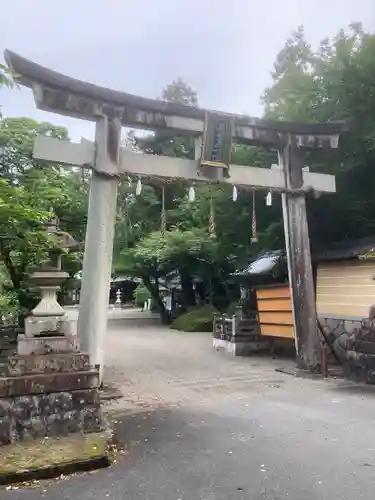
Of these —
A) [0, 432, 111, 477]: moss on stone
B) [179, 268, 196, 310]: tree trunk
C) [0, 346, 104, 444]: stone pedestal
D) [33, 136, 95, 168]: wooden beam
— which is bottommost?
[0, 432, 111, 477]: moss on stone

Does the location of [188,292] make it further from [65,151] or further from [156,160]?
[65,151]

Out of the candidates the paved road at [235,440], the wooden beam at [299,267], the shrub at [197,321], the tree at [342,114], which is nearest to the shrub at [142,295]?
the shrub at [197,321]

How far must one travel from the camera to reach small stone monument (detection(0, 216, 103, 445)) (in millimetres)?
5867

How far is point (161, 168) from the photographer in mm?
10125

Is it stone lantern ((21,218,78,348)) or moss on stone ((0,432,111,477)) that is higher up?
stone lantern ((21,218,78,348))

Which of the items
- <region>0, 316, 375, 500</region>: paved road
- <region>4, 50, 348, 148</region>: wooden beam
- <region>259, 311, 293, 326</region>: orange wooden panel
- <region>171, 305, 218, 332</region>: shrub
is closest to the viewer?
<region>0, 316, 375, 500</region>: paved road

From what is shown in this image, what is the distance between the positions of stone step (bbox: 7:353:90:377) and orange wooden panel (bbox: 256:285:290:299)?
7.63 metres

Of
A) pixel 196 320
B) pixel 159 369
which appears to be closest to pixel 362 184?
pixel 159 369

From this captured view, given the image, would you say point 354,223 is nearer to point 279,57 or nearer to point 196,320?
point 279,57

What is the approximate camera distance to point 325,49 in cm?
1299

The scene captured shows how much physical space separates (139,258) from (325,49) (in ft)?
46.0

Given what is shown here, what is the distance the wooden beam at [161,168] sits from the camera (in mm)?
8891

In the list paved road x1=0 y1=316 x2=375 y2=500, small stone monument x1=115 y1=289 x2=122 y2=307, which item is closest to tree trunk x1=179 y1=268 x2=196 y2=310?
paved road x1=0 y1=316 x2=375 y2=500

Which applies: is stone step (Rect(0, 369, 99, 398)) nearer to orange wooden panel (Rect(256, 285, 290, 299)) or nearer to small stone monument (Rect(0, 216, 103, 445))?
small stone monument (Rect(0, 216, 103, 445))
